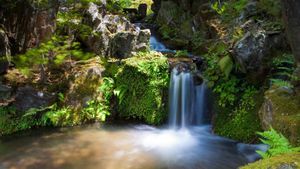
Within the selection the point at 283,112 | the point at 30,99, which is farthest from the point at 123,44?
the point at 283,112

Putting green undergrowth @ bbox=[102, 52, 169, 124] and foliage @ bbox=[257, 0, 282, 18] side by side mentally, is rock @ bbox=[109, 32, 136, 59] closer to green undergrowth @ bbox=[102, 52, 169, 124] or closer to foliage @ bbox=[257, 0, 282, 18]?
green undergrowth @ bbox=[102, 52, 169, 124]

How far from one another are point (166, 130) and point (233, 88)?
2085 millimetres

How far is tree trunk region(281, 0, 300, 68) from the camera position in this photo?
3547mm

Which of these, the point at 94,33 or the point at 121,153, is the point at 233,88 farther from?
the point at 94,33

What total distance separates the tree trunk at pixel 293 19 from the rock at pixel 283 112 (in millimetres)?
1476

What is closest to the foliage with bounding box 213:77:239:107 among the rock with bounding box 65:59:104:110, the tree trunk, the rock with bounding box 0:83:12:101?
the rock with bounding box 65:59:104:110

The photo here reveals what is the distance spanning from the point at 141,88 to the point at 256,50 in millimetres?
3289

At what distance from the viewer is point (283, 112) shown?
5.32 metres

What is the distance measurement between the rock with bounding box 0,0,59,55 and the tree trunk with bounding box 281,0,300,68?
6.93 meters

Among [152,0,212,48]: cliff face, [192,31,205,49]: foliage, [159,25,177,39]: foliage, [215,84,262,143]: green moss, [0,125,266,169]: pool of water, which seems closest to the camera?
[0,125,266,169]: pool of water

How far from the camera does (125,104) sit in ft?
29.5

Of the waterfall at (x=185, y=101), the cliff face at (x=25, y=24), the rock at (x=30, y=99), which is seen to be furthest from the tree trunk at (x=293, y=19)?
the cliff face at (x=25, y=24)

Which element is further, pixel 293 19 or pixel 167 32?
pixel 167 32

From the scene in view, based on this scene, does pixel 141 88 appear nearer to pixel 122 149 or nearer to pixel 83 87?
pixel 83 87
